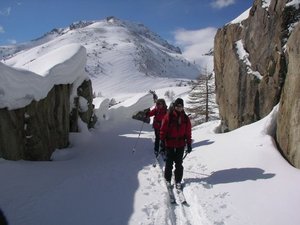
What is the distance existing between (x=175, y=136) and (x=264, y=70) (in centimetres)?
738

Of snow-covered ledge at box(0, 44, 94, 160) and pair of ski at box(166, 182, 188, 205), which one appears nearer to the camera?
pair of ski at box(166, 182, 188, 205)

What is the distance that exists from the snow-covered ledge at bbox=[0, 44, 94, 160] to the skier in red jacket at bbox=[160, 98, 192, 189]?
4483 millimetres

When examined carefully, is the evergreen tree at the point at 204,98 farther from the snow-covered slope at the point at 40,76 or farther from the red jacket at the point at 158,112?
the red jacket at the point at 158,112

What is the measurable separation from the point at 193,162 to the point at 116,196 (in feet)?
12.6

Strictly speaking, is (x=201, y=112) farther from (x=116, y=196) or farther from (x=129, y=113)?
(x=116, y=196)

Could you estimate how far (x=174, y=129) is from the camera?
890 centimetres

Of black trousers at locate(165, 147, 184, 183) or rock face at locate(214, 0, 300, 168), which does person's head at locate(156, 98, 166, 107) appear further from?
black trousers at locate(165, 147, 184, 183)

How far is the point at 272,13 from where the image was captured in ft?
47.8

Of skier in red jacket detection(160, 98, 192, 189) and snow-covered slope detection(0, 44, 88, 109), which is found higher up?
snow-covered slope detection(0, 44, 88, 109)

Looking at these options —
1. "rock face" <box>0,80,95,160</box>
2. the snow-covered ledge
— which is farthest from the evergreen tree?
"rock face" <box>0,80,95,160</box>

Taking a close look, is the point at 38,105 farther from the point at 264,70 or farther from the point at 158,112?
the point at 264,70

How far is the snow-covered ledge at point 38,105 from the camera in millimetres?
10344

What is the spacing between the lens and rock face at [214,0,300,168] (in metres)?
9.99

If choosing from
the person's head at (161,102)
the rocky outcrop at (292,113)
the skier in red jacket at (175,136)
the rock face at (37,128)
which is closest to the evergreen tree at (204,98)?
the rock face at (37,128)
